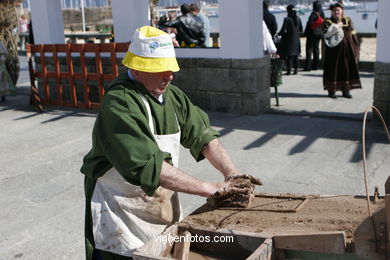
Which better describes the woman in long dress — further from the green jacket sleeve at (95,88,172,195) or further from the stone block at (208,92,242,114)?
the green jacket sleeve at (95,88,172,195)

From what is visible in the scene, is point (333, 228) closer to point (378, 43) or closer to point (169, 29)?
point (378, 43)

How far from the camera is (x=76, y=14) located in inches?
1698

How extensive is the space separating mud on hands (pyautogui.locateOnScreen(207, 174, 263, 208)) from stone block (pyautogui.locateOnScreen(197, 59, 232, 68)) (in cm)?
567

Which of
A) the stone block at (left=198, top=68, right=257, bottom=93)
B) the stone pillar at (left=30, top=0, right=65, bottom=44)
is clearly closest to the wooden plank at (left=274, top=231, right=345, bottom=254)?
the stone block at (left=198, top=68, right=257, bottom=93)

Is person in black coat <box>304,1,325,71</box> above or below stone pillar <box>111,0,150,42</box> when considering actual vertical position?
below

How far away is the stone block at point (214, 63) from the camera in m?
8.03

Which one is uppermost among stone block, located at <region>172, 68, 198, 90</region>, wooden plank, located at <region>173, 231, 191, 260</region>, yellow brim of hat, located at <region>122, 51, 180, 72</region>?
yellow brim of hat, located at <region>122, 51, 180, 72</region>

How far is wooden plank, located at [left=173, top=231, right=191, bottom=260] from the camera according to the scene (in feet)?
7.18

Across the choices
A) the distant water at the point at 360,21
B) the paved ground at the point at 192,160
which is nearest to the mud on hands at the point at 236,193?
the paved ground at the point at 192,160

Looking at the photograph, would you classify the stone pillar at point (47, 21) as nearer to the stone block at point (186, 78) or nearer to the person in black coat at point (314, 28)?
the stone block at point (186, 78)

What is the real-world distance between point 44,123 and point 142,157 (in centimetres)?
666

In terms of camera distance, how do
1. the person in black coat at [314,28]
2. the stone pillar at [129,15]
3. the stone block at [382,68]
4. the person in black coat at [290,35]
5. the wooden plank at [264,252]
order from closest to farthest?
the wooden plank at [264,252]
the stone block at [382,68]
the stone pillar at [129,15]
the person in black coat at [290,35]
the person in black coat at [314,28]

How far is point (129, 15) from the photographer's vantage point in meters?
8.80

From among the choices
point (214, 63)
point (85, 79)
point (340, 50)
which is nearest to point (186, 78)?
point (214, 63)
